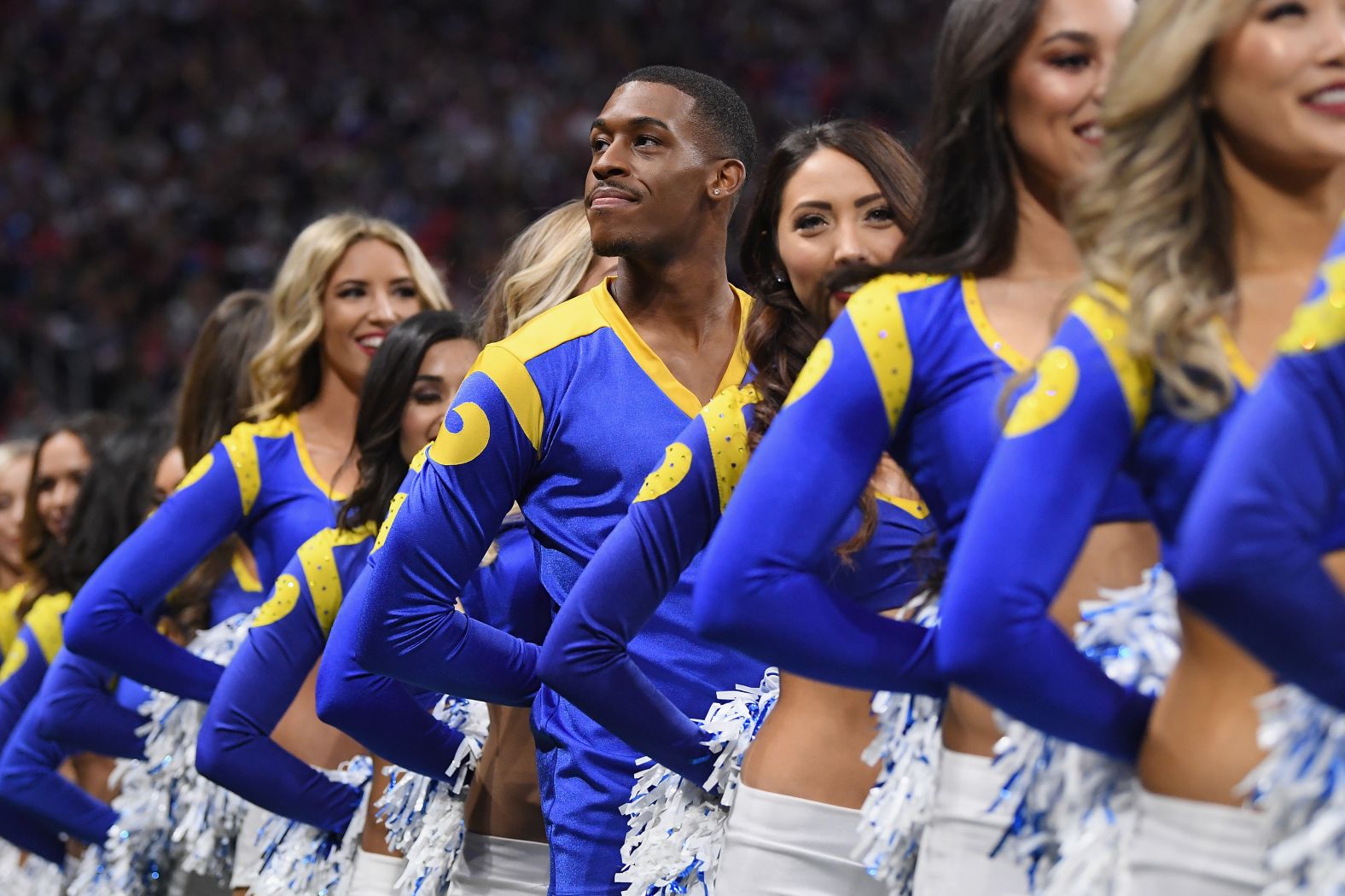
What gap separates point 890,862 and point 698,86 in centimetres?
152

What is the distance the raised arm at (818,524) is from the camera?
6.09ft

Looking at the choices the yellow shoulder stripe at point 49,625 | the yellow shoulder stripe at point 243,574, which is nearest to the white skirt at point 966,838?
the yellow shoulder stripe at point 243,574

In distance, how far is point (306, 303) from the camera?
4512mm

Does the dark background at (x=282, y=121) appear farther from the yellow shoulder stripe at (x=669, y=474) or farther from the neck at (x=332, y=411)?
the yellow shoulder stripe at (x=669, y=474)

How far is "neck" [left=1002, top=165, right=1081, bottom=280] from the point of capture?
1.97 meters

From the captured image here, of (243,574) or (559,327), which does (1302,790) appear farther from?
(243,574)

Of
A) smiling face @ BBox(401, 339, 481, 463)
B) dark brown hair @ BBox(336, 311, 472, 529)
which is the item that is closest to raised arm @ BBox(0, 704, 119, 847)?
dark brown hair @ BBox(336, 311, 472, 529)

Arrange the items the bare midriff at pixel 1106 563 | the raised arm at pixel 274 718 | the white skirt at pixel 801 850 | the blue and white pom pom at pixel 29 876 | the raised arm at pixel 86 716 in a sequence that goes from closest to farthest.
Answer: the bare midriff at pixel 1106 563, the white skirt at pixel 801 850, the raised arm at pixel 274 718, the raised arm at pixel 86 716, the blue and white pom pom at pixel 29 876

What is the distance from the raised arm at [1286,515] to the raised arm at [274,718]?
8.50ft

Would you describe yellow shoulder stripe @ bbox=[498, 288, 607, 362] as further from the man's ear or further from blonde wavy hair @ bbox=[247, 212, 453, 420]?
blonde wavy hair @ bbox=[247, 212, 453, 420]

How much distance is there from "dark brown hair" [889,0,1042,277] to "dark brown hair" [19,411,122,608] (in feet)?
14.2

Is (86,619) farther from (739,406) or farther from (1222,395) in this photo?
(1222,395)

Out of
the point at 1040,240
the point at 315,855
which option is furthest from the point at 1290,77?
the point at 315,855

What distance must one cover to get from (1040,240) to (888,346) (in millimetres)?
229
